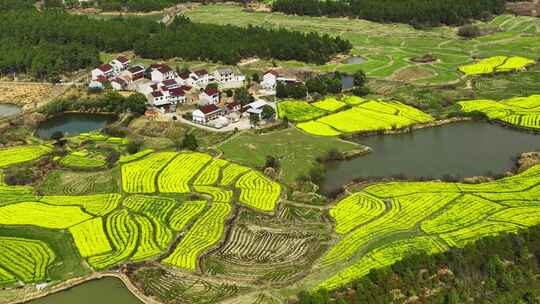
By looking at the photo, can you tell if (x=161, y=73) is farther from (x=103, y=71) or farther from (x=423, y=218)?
(x=423, y=218)

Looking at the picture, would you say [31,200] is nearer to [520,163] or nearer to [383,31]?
[520,163]

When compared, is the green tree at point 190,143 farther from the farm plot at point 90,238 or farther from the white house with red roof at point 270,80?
the white house with red roof at point 270,80

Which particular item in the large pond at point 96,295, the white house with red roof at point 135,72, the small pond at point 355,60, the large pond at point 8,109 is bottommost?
the large pond at point 96,295

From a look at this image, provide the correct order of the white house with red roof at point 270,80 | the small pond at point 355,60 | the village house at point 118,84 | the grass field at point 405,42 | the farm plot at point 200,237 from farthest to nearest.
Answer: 1. the small pond at point 355,60
2. the grass field at point 405,42
3. the village house at point 118,84
4. the white house with red roof at point 270,80
5. the farm plot at point 200,237

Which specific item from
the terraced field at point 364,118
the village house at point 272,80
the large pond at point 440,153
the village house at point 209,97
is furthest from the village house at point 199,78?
the large pond at point 440,153

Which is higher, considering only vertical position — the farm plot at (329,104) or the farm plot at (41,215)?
the farm plot at (329,104)

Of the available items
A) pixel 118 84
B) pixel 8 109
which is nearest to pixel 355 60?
pixel 118 84

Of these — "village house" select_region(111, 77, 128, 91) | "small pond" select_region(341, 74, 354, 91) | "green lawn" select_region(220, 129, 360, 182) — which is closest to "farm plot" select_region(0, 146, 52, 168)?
"green lawn" select_region(220, 129, 360, 182)
